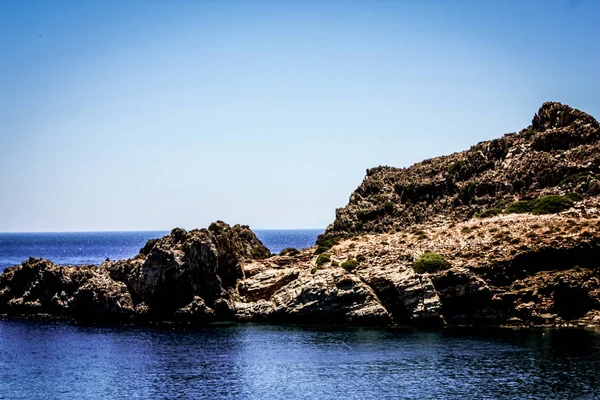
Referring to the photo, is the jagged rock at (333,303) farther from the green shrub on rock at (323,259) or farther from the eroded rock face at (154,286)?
the eroded rock face at (154,286)

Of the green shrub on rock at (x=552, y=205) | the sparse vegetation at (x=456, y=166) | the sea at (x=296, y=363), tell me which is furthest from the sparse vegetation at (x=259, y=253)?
the green shrub on rock at (x=552, y=205)

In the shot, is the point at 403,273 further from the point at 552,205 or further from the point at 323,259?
the point at 552,205

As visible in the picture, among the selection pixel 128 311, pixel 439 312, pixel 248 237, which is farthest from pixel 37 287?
pixel 439 312

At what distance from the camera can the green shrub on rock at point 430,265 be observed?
8806cm

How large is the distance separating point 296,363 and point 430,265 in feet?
94.7

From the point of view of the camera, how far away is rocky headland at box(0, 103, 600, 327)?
8444 centimetres

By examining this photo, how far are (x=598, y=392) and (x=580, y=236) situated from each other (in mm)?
37807

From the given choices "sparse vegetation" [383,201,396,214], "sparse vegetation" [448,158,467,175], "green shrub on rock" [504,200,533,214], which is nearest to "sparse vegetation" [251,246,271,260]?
"sparse vegetation" [383,201,396,214]

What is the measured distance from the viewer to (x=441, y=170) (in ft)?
439

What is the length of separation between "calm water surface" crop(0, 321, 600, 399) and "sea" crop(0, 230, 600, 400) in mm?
102

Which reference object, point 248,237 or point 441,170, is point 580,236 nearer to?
point 441,170

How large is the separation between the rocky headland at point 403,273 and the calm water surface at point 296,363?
5.76 meters

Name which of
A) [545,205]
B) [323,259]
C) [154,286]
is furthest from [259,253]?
[545,205]

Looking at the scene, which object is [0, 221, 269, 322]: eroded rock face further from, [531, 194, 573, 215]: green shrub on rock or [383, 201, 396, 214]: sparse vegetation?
[531, 194, 573, 215]: green shrub on rock
